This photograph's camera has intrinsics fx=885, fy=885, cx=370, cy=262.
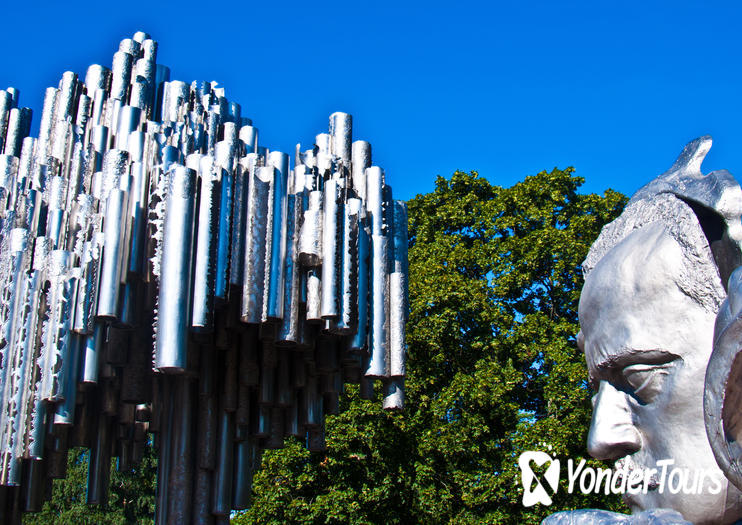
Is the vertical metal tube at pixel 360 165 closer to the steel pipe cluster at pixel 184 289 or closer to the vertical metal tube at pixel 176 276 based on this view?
the steel pipe cluster at pixel 184 289

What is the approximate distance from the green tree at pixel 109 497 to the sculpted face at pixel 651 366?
22.1 meters

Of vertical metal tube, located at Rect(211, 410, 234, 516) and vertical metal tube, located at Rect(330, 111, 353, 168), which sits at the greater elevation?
vertical metal tube, located at Rect(330, 111, 353, 168)

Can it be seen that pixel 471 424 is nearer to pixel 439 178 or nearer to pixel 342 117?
pixel 439 178

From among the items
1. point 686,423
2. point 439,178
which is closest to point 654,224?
point 686,423

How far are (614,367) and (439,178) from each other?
18979 mm

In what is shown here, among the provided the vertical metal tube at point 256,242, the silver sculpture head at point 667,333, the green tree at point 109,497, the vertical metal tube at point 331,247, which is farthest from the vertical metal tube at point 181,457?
the green tree at point 109,497

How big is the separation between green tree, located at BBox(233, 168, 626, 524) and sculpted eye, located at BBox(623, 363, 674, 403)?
12.6m

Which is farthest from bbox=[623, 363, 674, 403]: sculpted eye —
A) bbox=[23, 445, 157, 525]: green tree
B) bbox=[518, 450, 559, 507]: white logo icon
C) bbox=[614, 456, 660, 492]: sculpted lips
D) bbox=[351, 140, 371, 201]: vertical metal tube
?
bbox=[23, 445, 157, 525]: green tree

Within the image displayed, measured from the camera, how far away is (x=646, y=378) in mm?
3420

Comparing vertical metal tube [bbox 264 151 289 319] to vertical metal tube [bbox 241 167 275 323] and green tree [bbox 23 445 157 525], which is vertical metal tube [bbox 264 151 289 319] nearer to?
vertical metal tube [bbox 241 167 275 323]

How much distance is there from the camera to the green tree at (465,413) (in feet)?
53.2

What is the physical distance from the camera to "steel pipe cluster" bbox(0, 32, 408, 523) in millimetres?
6918

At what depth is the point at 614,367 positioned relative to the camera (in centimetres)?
355

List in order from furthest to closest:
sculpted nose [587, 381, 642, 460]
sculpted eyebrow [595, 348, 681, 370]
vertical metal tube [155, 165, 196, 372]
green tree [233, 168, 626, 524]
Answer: green tree [233, 168, 626, 524] < vertical metal tube [155, 165, 196, 372] < sculpted nose [587, 381, 642, 460] < sculpted eyebrow [595, 348, 681, 370]
